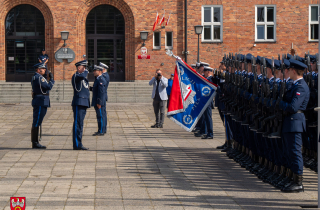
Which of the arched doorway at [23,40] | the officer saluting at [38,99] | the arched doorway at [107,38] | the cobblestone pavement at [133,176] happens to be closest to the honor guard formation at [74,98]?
the officer saluting at [38,99]

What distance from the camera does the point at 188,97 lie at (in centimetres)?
1066

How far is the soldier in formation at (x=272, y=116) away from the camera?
22.9ft

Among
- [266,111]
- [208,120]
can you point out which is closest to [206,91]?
[208,120]

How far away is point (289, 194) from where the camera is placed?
6.82 meters

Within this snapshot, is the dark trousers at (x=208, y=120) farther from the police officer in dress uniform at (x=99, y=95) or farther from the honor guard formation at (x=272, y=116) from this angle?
the police officer in dress uniform at (x=99, y=95)

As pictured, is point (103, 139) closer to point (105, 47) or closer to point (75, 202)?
point (75, 202)

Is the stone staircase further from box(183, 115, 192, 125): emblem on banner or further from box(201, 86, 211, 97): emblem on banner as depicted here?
box(183, 115, 192, 125): emblem on banner

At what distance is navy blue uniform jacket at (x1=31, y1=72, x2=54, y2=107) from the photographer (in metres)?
11.3

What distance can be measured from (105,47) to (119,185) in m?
24.9

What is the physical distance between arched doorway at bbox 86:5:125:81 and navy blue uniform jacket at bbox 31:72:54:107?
20283 millimetres

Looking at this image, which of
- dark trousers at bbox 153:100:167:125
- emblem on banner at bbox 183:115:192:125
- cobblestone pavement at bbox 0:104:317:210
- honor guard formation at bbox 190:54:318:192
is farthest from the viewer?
dark trousers at bbox 153:100:167:125

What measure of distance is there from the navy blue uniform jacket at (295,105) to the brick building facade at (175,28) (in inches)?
928

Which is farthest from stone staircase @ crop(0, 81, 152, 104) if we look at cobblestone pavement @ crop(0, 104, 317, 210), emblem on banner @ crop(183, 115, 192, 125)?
emblem on banner @ crop(183, 115, 192, 125)

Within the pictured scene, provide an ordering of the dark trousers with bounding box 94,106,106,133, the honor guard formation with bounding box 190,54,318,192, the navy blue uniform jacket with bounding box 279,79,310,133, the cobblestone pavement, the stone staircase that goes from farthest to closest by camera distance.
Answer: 1. the stone staircase
2. the dark trousers with bounding box 94,106,106,133
3. the honor guard formation with bounding box 190,54,318,192
4. the navy blue uniform jacket with bounding box 279,79,310,133
5. the cobblestone pavement
